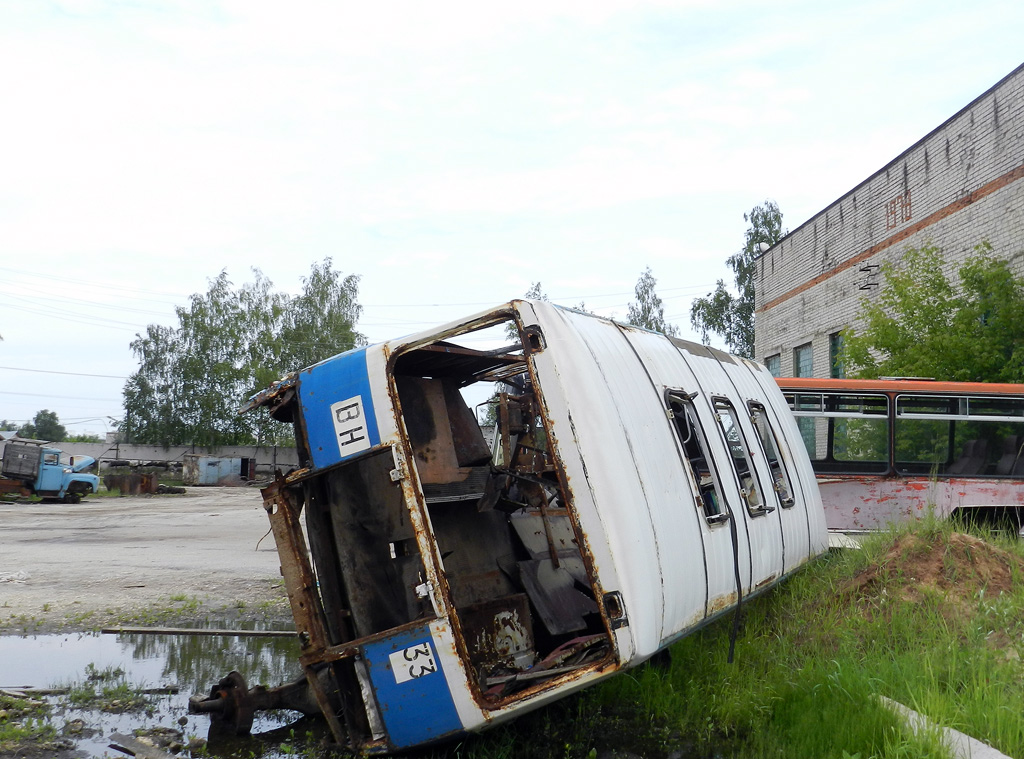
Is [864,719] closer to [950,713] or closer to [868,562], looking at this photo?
[950,713]

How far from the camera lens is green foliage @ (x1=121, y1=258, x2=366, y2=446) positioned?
49.9m

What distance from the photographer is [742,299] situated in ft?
133

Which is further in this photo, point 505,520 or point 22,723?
point 505,520

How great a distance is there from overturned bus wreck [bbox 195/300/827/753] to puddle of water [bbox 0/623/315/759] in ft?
3.67

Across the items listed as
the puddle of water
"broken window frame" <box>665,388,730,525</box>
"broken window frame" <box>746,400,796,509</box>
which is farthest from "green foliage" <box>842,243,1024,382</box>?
the puddle of water

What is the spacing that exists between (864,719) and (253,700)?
3.60 metres

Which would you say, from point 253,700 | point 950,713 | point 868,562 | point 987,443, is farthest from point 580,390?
point 987,443

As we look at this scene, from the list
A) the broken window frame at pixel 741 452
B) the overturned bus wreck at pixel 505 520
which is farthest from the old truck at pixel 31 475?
the broken window frame at pixel 741 452

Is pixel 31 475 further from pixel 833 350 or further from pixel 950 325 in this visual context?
pixel 950 325

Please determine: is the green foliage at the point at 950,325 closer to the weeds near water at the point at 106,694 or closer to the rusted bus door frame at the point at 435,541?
the rusted bus door frame at the point at 435,541

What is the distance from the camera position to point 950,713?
15.4 feet

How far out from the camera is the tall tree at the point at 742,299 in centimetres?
4034

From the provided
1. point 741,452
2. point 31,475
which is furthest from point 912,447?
point 31,475

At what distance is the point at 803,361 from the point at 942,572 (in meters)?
16.3
